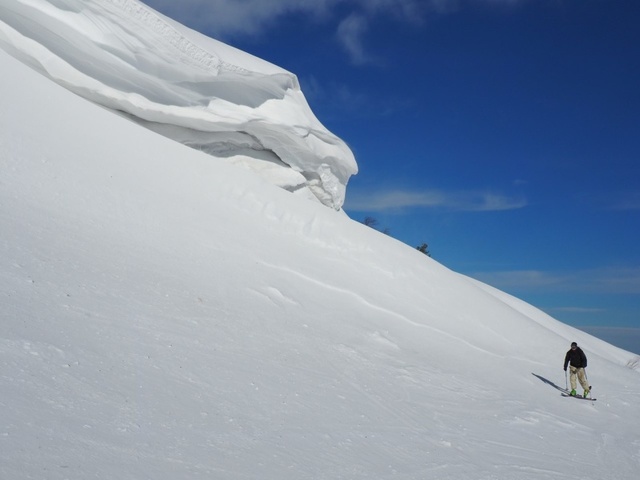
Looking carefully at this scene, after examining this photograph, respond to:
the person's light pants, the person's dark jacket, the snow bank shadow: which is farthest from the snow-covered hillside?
the person's dark jacket

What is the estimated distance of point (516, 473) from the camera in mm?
5484

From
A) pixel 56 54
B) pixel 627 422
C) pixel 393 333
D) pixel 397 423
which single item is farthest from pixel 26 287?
pixel 56 54

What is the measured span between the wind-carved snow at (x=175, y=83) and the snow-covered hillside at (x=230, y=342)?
67 cm

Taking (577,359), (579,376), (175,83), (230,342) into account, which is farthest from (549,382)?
(175,83)

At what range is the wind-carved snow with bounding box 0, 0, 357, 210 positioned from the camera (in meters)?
13.8

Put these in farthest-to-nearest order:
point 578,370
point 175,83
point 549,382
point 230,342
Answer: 1. point 175,83
2. point 549,382
3. point 578,370
4. point 230,342

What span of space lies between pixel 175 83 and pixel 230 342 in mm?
11242

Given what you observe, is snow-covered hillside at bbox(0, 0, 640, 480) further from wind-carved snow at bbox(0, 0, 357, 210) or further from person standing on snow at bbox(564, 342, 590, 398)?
wind-carved snow at bbox(0, 0, 357, 210)

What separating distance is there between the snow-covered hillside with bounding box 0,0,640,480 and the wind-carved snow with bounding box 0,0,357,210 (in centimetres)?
67

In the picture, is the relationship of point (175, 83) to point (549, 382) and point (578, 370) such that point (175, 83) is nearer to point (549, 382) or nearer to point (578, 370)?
point (549, 382)

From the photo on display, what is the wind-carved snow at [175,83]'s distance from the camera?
45.4 feet

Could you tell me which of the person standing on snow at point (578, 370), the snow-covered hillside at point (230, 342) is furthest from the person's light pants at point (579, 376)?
the snow-covered hillside at point (230, 342)

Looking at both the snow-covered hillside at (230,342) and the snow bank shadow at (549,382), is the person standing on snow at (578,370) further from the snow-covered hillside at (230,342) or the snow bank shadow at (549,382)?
the snow-covered hillside at (230,342)

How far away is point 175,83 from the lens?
15820 millimetres
